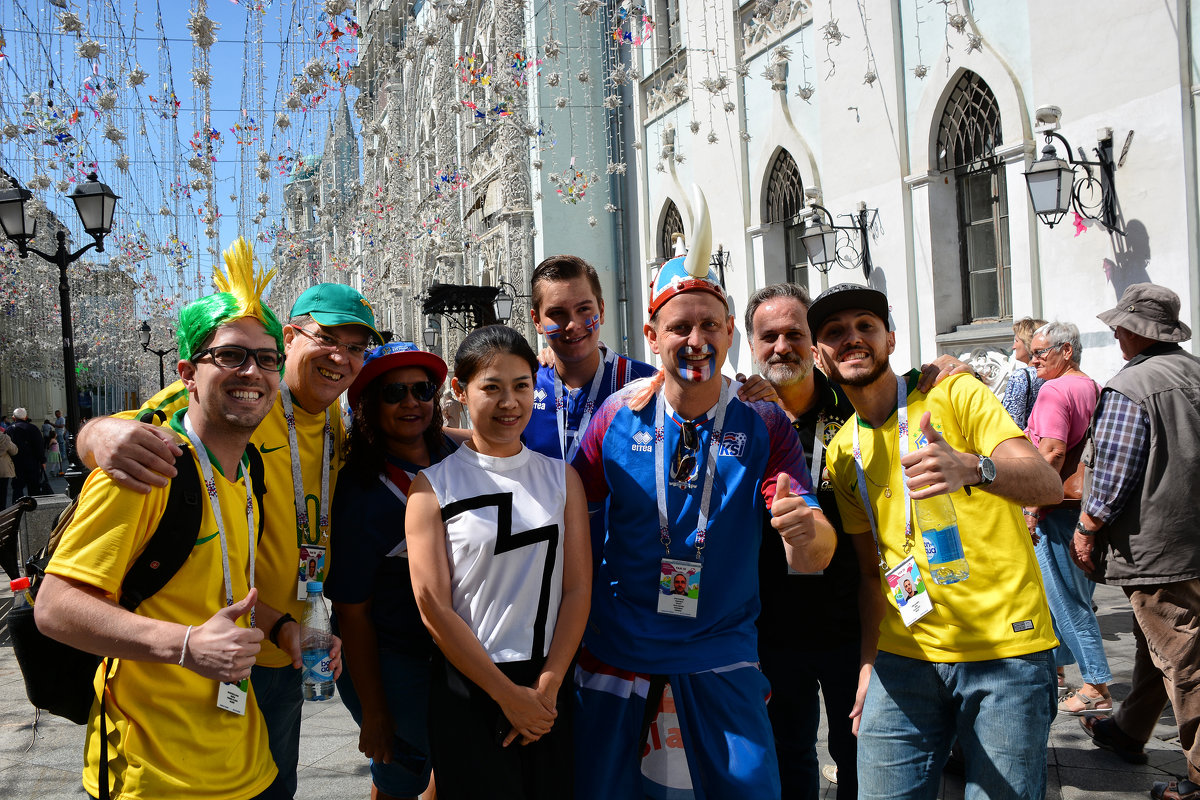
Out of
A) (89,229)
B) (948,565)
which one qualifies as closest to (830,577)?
(948,565)

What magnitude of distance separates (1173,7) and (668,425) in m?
7.31

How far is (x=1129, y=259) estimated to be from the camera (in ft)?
25.8

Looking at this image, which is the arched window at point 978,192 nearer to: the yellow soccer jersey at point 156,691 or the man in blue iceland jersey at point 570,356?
the man in blue iceland jersey at point 570,356

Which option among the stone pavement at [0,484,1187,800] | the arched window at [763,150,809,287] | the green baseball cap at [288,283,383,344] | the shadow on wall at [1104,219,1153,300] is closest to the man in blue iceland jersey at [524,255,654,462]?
the green baseball cap at [288,283,383,344]

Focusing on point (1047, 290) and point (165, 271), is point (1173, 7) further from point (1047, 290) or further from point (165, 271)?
point (165, 271)

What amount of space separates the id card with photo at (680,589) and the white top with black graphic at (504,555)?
1.06 feet

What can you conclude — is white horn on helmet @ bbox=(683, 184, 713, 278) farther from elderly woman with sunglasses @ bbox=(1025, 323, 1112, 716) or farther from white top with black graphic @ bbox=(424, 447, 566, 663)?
elderly woman with sunglasses @ bbox=(1025, 323, 1112, 716)

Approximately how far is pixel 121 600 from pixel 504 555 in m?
1.00

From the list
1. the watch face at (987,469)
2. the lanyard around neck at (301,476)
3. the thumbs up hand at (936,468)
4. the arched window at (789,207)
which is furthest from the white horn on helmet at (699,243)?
the arched window at (789,207)

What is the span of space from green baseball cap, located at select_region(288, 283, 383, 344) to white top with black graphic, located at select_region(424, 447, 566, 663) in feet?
2.63

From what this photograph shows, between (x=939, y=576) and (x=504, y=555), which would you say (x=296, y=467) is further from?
(x=939, y=576)

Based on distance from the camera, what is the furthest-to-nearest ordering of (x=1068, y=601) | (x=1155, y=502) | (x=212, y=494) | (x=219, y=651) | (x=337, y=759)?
(x=1068, y=601) < (x=337, y=759) < (x=1155, y=502) < (x=212, y=494) < (x=219, y=651)

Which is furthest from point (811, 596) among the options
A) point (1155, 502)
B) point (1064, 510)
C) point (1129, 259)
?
point (1129, 259)

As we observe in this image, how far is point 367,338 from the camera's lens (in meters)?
3.23
